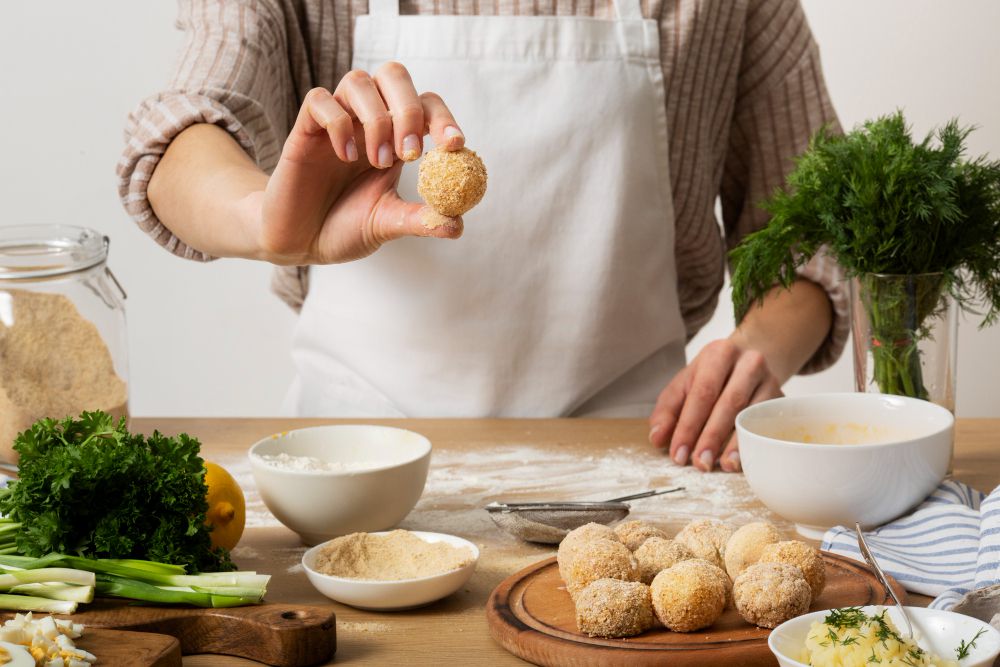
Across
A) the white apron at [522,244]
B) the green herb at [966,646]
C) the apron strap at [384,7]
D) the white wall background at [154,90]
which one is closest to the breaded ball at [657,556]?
the green herb at [966,646]

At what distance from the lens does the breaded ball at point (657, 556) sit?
0.95 m

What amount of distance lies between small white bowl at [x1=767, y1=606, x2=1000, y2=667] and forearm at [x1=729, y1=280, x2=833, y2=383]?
2.62 ft

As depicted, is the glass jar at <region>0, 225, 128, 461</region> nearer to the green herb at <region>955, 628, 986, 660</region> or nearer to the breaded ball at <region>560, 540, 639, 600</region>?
the breaded ball at <region>560, 540, 639, 600</region>

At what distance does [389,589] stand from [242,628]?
13cm

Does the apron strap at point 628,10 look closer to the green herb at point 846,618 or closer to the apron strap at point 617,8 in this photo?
the apron strap at point 617,8

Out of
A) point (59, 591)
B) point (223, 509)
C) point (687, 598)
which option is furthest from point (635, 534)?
point (59, 591)

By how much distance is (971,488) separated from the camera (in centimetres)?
122

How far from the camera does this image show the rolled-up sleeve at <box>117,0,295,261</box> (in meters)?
1.47

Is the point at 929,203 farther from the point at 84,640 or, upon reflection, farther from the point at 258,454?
the point at 84,640

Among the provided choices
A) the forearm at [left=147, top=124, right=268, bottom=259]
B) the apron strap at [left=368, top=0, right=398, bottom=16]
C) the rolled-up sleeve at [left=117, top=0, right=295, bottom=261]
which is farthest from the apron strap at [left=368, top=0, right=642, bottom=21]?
the forearm at [left=147, top=124, right=268, bottom=259]

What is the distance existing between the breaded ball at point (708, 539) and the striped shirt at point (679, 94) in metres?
0.75

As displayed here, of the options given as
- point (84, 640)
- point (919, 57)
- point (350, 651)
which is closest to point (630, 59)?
point (350, 651)

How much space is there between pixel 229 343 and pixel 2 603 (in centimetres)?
208

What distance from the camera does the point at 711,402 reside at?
4.85ft
